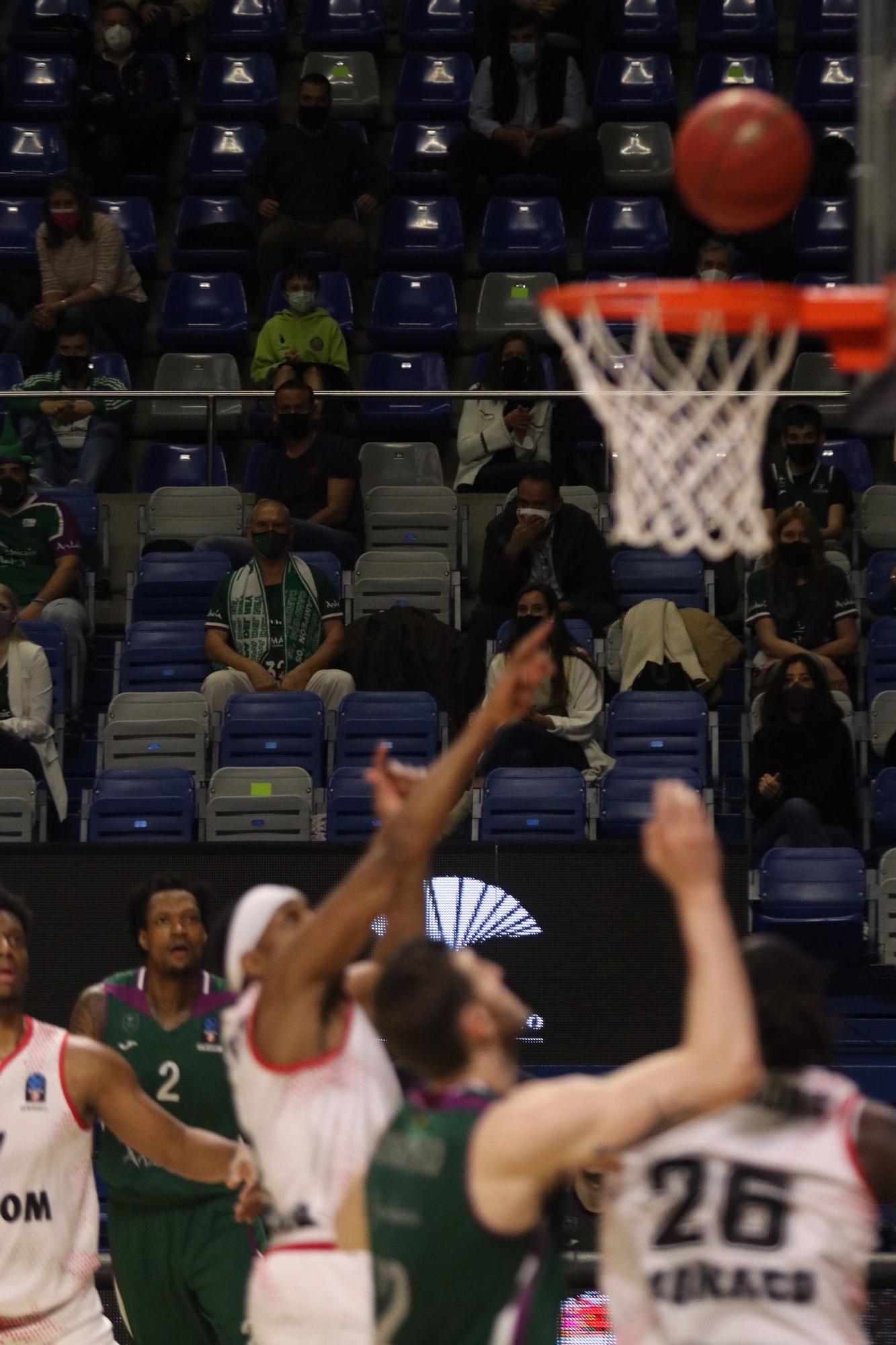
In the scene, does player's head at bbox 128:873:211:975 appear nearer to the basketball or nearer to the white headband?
the white headband

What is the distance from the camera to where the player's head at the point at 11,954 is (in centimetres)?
557

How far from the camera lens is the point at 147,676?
11617mm

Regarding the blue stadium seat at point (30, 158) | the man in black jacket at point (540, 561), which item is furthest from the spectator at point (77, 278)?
the man in black jacket at point (540, 561)

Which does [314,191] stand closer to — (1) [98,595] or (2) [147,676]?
(1) [98,595]

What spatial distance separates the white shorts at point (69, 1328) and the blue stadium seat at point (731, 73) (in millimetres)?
11686

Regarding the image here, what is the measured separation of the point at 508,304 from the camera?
47.1 feet

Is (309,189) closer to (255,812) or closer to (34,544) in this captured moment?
(34,544)

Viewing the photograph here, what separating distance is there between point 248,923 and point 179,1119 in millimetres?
1869

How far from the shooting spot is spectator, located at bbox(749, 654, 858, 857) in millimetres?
10203

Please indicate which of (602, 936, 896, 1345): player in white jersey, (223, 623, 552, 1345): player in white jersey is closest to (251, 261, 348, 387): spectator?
(223, 623, 552, 1345): player in white jersey

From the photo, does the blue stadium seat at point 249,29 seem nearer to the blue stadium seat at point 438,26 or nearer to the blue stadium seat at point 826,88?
the blue stadium seat at point 438,26

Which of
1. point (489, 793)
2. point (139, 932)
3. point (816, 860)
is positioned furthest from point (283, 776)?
point (139, 932)

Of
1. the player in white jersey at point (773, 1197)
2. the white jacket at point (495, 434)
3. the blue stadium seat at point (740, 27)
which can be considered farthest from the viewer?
the blue stadium seat at point (740, 27)

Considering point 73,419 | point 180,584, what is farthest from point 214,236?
point 180,584
